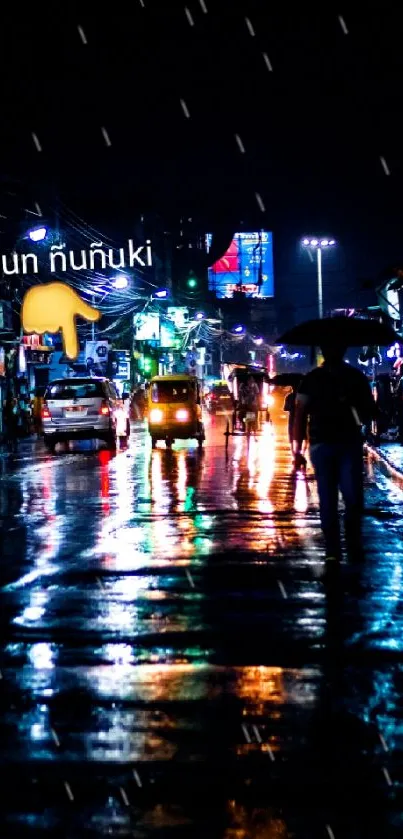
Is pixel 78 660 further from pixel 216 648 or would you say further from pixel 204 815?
pixel 204 815

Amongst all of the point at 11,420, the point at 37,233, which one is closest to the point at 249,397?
the point at 11,420

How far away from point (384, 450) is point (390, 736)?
25709mm

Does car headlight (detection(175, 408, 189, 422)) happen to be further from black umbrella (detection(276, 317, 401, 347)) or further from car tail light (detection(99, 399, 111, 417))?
black umbrella (detection(276, 317, 401, 347))

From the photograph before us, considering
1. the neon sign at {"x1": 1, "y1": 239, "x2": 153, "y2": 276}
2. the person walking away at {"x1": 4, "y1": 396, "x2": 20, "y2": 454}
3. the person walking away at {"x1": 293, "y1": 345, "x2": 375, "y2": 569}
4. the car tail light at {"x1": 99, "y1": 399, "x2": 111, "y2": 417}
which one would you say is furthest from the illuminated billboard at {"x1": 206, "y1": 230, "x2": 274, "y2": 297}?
the person walking away at {"x1": 293, "y1": 345, "x2": 375, "y2": 569}

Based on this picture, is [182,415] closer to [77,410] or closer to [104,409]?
[104,409]

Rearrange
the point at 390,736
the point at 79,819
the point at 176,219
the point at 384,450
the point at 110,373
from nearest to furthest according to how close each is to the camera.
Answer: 1. the point at 79,819
2. the point at 390,736
3. the point at 384,450
4. the point at 110,373
5. the point at 176,219

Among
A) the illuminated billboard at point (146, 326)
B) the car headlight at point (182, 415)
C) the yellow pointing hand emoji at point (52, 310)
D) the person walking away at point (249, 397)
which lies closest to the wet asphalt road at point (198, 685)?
the car headlight at point (182, 415)

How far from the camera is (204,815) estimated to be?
4.33 meters

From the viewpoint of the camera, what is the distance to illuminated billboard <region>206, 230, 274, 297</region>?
130625 millimetres

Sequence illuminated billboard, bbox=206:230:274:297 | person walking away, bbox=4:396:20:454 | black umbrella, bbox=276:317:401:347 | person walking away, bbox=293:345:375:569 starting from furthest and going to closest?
illuminated billboard, bbox=206:230:274:297, person walking away, bbox=4:396:20:454, black umbrella, bbox=276:317:401:347, person walking away, bbox=293:345:375:569

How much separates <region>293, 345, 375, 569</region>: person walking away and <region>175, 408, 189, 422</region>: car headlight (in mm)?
22387

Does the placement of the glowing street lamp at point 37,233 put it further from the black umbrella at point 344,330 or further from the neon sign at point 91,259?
the black umbrella at point 344,330

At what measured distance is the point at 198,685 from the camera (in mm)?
6262

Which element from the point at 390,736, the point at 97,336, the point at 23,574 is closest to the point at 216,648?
the point at 390,736
